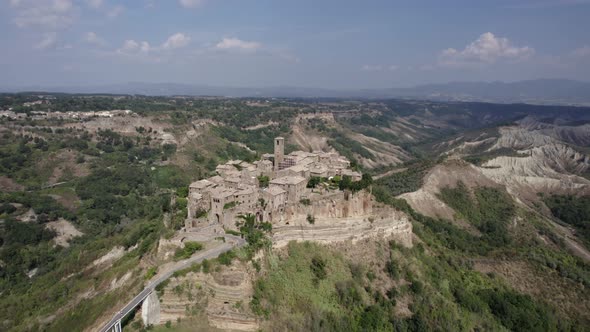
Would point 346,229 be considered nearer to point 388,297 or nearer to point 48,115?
point 388,297

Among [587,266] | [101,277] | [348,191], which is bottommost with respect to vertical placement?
[587,266]

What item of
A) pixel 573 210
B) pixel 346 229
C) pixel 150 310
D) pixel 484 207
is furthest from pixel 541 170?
pixel 150 310

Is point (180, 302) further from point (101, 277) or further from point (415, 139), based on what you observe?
point (415, 139)

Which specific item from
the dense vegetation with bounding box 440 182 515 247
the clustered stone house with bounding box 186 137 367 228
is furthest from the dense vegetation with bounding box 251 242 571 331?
the dense vegetation with bounding box 440 182 515 247

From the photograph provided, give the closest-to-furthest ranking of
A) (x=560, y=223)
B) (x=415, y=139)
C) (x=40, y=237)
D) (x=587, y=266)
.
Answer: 1. (x=587, y=266)
2. (x=40, y=237)
3. (x=560, y=223)
4. (x=415, y=139)

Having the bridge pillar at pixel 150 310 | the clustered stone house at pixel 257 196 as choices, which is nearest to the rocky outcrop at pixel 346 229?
the clustered stone house at pixel 257 196

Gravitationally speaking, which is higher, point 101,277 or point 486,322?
point 101,277

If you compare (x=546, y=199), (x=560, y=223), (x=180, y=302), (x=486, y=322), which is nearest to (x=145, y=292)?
(x=180, y=302)
